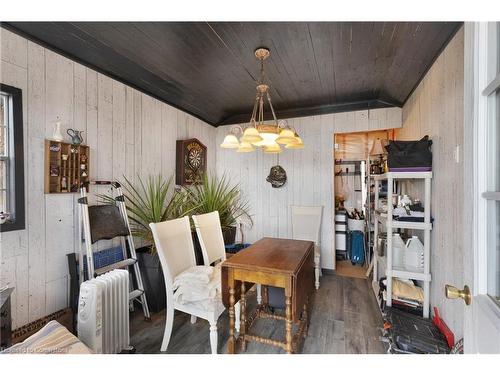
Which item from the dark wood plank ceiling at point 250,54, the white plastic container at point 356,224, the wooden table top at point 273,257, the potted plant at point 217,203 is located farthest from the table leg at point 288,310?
the white plastic container at point 356,224

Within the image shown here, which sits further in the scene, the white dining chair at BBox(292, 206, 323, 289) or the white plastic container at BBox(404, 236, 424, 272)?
the white dining chair at BBox(292, 206, 323, 289)

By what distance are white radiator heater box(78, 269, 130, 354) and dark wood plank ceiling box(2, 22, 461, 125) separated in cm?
178

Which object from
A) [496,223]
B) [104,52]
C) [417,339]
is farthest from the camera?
[104,52]

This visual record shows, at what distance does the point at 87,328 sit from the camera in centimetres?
146

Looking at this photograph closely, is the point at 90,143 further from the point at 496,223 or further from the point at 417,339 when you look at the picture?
the point at 417,339

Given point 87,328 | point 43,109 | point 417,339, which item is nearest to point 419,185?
point 417,339

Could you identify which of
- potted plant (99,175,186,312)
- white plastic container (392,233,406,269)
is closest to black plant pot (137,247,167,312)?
potted plant (99,175,186,312)

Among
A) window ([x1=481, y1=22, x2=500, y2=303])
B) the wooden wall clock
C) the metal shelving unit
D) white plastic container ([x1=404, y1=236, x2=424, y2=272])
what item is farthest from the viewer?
the wooden wall clock

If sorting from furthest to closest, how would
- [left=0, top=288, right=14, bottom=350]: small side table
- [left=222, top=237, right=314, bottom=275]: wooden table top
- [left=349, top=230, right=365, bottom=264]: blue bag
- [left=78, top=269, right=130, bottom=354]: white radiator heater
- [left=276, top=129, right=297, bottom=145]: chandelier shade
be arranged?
[left=349, top=230, right=365, bottom=264]: blue bag → [left=276, top=129, right=297, bottom=145]: chandelier shade → [left=222, top=237, right=314, bottom=275]: wooden table top → [left=78, top=269, right=130, bottom=354]: white radiator heater → [left=0, top=288, right=14, bottom=350]: small side table

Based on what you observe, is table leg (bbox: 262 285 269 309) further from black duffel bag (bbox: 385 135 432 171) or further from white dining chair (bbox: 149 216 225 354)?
black duffel bag (bbox: 385 135 432 171)

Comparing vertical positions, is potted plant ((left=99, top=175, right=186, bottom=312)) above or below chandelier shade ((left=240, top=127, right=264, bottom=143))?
below

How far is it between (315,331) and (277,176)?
2157 mm

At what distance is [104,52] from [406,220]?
2993mm

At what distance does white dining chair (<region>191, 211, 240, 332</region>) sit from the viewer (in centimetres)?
223
